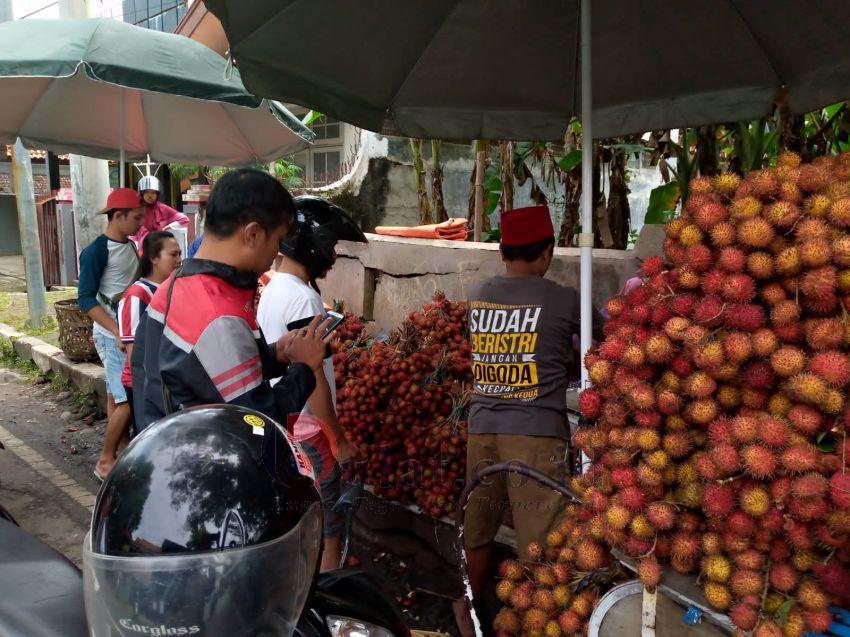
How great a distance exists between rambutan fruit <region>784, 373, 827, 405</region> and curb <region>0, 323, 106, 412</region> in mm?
5907

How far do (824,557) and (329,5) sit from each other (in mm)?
2335

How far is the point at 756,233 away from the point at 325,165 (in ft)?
43.4

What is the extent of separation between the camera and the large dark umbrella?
2475mm

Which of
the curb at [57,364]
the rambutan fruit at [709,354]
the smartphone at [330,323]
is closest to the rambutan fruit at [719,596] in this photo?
the rambutan fruit at [709,354]

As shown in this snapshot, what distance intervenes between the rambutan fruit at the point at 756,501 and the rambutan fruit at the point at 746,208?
0.63m

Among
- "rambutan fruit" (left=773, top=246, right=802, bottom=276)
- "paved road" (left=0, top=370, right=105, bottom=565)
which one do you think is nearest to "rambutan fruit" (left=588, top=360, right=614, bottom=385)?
"rambutan fruit" (left=773, top=246, right=802, bottom=276)

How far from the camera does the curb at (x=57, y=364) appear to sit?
6.22 m

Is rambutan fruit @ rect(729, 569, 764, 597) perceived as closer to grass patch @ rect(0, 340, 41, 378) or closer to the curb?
the curb

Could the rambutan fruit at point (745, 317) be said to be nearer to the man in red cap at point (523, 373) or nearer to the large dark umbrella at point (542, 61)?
the large dark umbrella at point (542, 61)

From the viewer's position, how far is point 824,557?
143 centimetres

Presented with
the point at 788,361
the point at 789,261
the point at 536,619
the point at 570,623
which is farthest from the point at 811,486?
the point at 536,619

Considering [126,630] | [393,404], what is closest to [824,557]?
[126,630]

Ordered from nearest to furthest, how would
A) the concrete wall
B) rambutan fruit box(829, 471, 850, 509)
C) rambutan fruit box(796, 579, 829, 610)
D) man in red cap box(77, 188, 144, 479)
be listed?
1. rambutan fruit box(829, 471, 850, 509)
2. rambutan fruit box(796, 579, 829, 610)
3. the concrete wall
4. man in red cap box(77, 188, 144, 479)

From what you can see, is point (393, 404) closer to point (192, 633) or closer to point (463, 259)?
point (463, 259)
